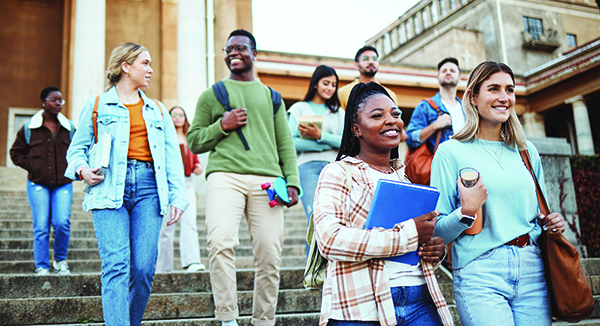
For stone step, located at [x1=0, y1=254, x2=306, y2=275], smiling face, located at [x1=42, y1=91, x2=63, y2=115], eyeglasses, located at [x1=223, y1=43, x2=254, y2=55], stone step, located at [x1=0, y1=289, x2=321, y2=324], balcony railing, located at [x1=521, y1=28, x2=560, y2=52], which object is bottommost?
stone step, located at [x1=0, y1=289, x2=321, y2=324]

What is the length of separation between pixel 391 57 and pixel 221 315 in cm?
3550

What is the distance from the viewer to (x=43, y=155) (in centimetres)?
607

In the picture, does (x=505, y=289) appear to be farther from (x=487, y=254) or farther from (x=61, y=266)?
(x=61, y=266)

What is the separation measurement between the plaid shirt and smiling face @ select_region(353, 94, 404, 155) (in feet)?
0.78

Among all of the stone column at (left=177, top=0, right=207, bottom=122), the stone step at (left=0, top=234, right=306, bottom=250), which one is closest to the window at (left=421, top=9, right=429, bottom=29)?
the stone column at (left=177, top=0, right=207, bottom=122)

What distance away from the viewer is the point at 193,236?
20.0ft

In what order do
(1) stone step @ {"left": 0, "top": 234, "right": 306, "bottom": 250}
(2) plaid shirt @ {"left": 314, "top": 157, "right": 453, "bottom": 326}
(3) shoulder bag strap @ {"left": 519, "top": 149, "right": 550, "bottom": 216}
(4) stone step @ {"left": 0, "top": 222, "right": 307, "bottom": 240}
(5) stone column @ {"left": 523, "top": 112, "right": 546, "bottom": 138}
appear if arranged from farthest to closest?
(5) stone column @ {"left": 523, "top": 112, "right": 546, "bottom": 138}
(4) stone step @ {"left": 0, "top": 222, "right": 307, "bottom": 240}
(1) stone step @ {"left": 0, "top": 234, "right": 306, "bottom": 250}
(3) shoulder bag strap @ {"left": 519, "top": 149, "right": 550, "bottom": 216}
(2) plaid shirt @ {"left": 314, "top": 157, "right": 453, "bottom": 326}

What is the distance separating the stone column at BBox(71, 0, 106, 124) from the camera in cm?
1335

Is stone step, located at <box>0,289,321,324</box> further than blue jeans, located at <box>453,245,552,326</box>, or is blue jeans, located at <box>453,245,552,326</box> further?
stone step, located at <box>0,289,321,324</box>

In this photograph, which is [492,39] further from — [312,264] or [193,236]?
[312,264]

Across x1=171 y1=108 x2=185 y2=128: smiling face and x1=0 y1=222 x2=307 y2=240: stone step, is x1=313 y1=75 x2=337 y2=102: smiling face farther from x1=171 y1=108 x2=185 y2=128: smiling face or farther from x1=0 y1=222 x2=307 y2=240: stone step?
x1=0 y1=222 x2=307 y2=240: stone step

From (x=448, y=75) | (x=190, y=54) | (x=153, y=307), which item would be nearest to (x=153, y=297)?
(x=153, y=307)

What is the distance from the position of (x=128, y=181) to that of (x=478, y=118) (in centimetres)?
219

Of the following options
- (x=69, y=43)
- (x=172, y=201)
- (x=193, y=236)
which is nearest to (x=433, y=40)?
(x=69, y=43)
